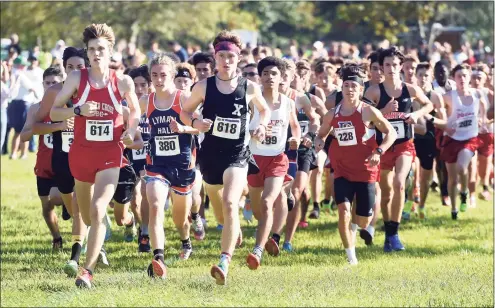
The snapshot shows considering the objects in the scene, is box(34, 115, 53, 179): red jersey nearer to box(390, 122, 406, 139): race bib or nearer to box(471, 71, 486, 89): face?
box(390, 122, 406, 139): race bib

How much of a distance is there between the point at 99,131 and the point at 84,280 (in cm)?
127

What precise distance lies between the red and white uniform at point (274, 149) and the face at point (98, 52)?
253cm

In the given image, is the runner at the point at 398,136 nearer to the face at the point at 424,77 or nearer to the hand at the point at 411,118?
the hand at the point at 411,118

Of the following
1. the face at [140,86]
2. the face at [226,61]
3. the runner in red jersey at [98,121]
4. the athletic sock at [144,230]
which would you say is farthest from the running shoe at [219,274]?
the face at [140,86]

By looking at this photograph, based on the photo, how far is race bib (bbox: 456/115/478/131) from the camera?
588 inches

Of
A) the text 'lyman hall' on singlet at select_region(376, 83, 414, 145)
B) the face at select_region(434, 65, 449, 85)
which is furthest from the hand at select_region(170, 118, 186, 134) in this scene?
the face at select_region(434, 65, 449, 85)

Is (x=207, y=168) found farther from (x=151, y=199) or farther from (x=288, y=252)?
(x=288, y=252)

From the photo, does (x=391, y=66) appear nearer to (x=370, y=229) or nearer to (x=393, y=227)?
(x=393, y=227)

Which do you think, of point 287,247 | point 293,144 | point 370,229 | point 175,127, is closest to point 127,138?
point 175,127

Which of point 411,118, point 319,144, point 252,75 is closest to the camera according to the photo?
point 319,144

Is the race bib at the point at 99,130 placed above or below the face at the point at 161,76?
below

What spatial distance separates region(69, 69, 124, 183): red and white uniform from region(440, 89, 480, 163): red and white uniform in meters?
7.24

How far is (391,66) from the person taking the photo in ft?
40.0

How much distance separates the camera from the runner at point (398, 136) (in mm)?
12242
